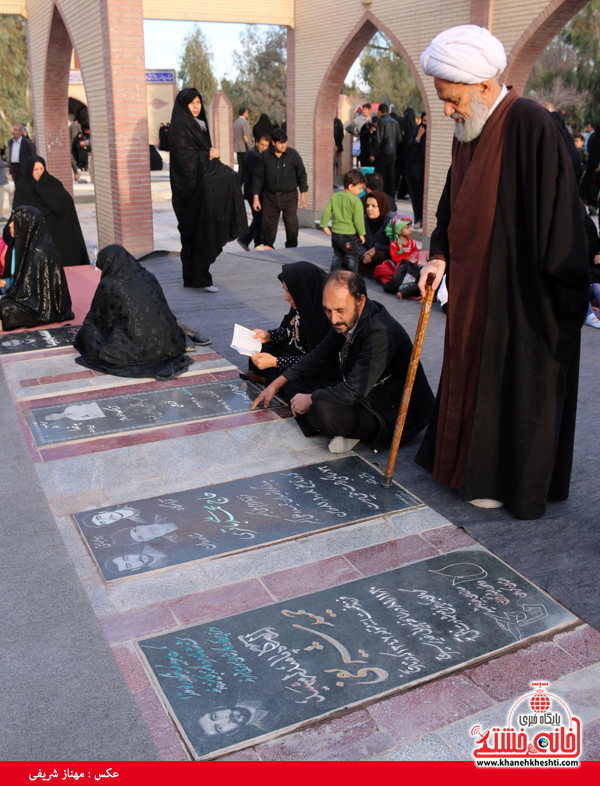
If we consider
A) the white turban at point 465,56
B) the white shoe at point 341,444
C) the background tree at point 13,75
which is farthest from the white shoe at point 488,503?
the background tree at point 13,75

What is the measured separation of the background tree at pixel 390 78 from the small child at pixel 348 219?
28937 mm

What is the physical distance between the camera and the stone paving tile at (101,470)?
11.4ft

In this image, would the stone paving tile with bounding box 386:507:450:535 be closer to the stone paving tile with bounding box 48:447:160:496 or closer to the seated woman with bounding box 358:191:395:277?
the stone paving tile with bounding box 48:447:160:496

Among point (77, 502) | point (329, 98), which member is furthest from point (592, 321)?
point (329, 98)

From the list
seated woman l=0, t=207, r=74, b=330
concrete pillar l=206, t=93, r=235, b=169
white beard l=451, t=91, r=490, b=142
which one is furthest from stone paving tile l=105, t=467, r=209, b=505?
concrete pillar l=206, t=93, r=235, b=169

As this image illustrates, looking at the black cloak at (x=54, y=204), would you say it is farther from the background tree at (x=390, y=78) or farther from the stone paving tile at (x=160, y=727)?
the background tree at (x=390, y=78)

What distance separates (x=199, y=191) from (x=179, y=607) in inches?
218

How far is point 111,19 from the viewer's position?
825cm

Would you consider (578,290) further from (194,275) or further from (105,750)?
(194,275)

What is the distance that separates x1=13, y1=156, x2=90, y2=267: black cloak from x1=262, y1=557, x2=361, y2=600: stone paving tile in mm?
6350

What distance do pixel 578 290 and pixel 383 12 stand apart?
9487 millimetres

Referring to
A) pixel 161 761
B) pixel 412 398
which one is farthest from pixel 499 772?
pixel 412 398

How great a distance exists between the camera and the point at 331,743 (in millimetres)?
2002

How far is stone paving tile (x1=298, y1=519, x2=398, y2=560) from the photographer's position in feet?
9.58
